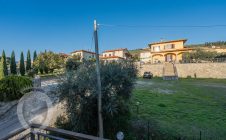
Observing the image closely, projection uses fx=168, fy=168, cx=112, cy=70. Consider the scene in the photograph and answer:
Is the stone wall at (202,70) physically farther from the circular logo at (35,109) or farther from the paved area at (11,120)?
the paved area at (11,120)

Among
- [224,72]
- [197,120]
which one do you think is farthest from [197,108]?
[224,72]

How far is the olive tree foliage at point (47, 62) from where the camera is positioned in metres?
33.3

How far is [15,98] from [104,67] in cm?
863

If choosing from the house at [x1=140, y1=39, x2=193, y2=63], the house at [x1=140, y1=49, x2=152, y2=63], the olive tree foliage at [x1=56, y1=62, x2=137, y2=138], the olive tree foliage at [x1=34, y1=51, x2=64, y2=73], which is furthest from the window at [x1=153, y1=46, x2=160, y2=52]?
the olive tree foliage at [x1=56, y1=62, x2=137, y2=138]

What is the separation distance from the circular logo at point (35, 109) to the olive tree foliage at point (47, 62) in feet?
75.8

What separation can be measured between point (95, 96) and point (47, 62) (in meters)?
31.2

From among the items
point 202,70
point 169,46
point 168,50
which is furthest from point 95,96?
point 169,46

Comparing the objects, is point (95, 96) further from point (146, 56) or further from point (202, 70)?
point (146, 56)

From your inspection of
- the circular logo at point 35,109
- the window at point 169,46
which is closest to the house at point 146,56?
the window at point 169,46

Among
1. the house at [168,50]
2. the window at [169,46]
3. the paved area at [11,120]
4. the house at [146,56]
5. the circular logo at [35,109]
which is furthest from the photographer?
the house at [146,56]

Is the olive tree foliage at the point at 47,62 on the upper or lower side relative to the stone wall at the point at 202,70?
upper

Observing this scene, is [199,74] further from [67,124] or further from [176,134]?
[67,124]

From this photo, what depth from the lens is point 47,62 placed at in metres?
33.8

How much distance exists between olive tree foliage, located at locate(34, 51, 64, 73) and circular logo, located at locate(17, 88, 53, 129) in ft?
75.8
